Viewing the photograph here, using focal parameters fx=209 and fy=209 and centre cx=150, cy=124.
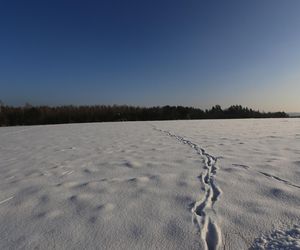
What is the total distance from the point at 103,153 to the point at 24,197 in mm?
2275

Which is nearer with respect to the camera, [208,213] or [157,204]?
[208,213]

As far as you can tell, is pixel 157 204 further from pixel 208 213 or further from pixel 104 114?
pixel 104 114

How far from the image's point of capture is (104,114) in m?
26.6

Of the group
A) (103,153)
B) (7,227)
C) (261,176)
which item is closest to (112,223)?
(7,227)

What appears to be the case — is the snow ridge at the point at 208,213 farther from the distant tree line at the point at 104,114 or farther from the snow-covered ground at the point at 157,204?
the distant tree line at the point at 104,114

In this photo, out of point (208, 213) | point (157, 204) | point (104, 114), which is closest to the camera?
point (208, 213)

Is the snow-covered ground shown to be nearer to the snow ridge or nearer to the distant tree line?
the snow ridge

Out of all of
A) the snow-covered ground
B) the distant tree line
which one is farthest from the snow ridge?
the distant tree line

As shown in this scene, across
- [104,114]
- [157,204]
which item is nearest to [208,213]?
[157,204]

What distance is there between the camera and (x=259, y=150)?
4.14m

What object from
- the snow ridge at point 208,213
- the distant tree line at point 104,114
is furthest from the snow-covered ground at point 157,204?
the distant tree line at point 104,114

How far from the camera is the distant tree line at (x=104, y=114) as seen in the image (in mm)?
24641

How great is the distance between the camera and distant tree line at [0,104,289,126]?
80.8ft

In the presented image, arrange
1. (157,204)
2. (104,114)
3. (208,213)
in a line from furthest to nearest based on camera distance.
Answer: (104,114)
(157,204)
(208,213)
